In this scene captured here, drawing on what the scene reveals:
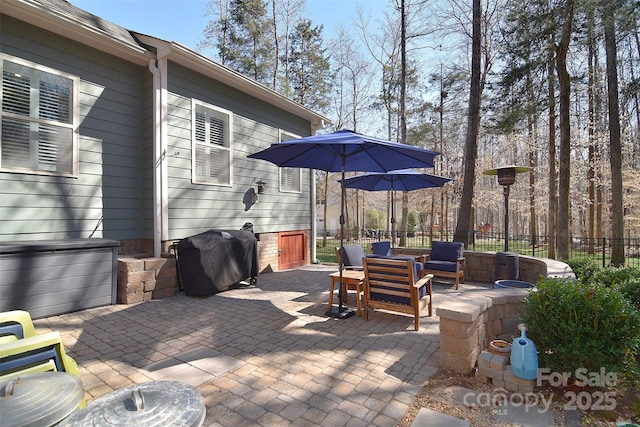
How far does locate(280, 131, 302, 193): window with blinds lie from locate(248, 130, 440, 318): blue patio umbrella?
2.96 m

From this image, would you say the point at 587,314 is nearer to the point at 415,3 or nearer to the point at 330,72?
the point at 415,3

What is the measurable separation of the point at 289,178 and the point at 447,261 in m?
4.53

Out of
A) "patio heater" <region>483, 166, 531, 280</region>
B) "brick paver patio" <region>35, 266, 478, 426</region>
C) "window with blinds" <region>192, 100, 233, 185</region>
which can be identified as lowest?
"brick paver patio" <region>35, 266, 478, 426</region>

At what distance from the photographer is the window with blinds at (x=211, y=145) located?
6.12m

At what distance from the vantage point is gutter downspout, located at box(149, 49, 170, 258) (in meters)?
5.31

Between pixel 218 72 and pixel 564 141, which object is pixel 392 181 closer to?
pixel 564 141

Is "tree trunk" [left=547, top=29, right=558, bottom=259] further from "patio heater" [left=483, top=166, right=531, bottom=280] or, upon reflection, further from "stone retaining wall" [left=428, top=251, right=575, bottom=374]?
"stone retaining wall" [left=428, top=251, right=575, bottom=374]

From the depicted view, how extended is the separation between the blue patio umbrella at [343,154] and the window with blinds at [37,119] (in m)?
2.66

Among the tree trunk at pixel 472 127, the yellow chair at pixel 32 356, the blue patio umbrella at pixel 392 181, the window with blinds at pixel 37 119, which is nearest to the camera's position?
the yellow chair at pixel 32 356

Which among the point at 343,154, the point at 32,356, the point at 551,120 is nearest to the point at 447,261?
the point at 343,154

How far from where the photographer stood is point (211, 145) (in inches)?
250

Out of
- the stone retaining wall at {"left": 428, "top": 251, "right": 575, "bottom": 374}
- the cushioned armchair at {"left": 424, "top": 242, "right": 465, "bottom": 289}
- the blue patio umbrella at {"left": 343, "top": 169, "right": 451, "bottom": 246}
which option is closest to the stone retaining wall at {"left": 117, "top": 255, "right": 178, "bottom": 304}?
the blue patio umbrella at {"left": 343, "top": 169, "right": 451, "bottom": 246}

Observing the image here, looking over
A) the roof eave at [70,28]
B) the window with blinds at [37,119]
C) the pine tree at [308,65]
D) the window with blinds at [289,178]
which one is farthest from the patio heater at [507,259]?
the pine tree at [308,65]

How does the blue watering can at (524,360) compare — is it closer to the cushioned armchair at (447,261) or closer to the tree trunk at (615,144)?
the cushioned armchair at (447,261)
